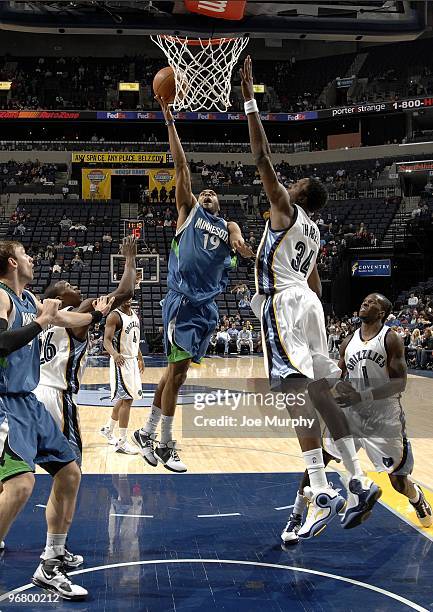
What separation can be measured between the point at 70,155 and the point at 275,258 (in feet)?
99.4

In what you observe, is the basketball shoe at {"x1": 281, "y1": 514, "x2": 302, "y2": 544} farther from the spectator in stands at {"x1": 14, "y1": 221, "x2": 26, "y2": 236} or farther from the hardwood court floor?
the spectator in stands at {"x1": 14, "y1": 221, "x2": 26, "y2": 236}

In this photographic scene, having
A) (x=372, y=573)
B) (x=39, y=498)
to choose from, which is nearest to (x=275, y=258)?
(x=372, y=573)

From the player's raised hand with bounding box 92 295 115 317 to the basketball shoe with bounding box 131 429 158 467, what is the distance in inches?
43.2

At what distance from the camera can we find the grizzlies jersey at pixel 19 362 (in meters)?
3.95

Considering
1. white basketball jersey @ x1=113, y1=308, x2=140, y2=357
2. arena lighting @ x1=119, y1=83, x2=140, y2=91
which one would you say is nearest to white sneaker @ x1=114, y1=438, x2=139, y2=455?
white basketball jersey @ x1=113, y1=308, x2=140, y2=357

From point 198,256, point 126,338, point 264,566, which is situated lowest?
point 264,566

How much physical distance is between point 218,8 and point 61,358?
13.6 feet

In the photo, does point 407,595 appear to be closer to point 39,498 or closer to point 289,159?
point 39,498

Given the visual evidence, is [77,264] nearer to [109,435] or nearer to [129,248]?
[109,435]

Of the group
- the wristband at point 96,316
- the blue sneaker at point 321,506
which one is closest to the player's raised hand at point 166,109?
the wristband at point 96,316

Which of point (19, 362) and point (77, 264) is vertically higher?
point (19, 362)

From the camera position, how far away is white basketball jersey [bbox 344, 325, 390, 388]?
18.4 feet
